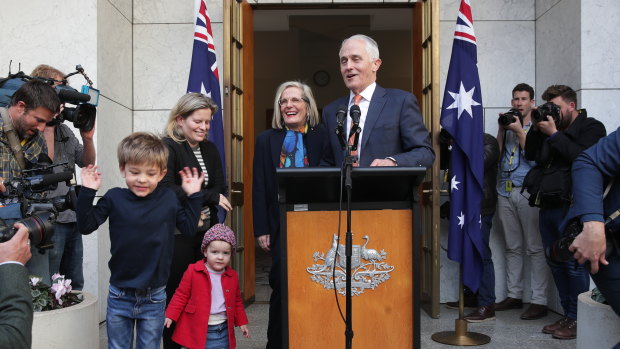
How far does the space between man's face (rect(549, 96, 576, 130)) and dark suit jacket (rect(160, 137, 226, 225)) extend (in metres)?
2.70

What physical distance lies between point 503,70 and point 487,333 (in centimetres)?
248

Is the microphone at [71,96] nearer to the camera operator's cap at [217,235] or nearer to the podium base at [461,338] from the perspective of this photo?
the camera operator's cap at [217,235]

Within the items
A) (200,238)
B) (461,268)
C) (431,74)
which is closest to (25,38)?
(200,238)

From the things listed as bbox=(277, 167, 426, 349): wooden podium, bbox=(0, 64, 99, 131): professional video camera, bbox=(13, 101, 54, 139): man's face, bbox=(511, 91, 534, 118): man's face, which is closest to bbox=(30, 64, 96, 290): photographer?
bbox=(0, 64, 99, 131): professional video camera

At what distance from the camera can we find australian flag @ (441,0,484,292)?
16.5 ft

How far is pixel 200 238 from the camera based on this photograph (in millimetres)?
3711

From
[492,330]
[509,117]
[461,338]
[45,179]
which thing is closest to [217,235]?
[45,179]

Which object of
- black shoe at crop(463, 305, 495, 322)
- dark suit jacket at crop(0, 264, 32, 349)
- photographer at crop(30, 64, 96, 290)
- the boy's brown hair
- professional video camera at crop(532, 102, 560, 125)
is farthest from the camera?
black shoe at crop(463, 305, 495, 322)

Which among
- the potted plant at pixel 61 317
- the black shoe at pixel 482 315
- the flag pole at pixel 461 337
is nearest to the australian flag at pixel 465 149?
the flag pole at pixel 461 337

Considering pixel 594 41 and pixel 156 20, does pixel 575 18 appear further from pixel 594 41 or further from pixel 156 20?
pixel 156 20

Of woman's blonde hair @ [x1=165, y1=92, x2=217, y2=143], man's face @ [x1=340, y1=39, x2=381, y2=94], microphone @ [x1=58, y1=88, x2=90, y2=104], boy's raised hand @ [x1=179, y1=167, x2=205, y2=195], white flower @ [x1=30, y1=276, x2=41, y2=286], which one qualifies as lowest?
white flower @ [x1=30, y1=276, x2=41, y2=286]

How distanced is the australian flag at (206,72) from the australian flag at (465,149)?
1836 millimetres

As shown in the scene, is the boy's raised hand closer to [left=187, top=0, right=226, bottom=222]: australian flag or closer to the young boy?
the young boy

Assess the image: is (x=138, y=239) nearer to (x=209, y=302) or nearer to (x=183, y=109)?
(x=209, y=302)
